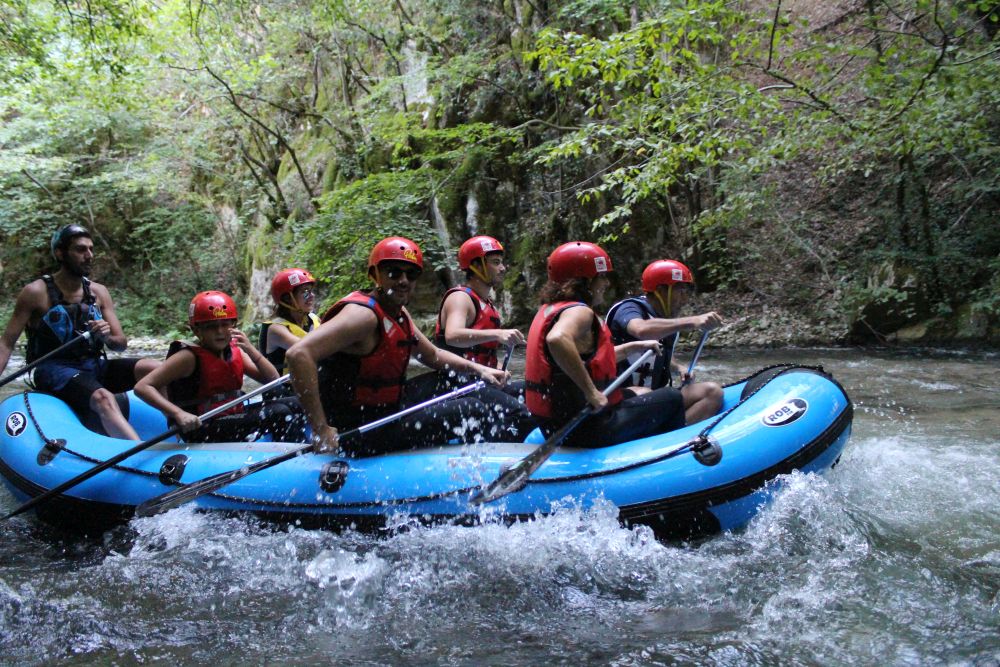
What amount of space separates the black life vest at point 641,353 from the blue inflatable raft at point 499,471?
0.64m

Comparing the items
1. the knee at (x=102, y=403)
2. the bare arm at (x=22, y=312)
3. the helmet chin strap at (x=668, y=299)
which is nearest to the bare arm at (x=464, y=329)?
the helmet chin strap at (x=668, y=299)

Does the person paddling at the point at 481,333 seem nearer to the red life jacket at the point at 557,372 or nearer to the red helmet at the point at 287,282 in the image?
the red life jacket at the point at 557,372

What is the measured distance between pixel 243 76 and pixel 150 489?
11.7 meters

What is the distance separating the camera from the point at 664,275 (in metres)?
4.76

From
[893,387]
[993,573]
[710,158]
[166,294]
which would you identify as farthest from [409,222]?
[166,294]

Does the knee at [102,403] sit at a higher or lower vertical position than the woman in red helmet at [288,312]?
lower

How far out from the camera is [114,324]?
527cm

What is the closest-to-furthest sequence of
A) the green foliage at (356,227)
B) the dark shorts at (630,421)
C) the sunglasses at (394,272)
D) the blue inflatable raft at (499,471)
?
the blue inflatable raft at (499,471) < the sunglasses at (394,272) < the dark shorts at (630,421) < the green foliage at (356,227)

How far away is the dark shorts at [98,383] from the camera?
507 cm

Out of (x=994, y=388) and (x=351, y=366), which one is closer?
(x=351, y=366)

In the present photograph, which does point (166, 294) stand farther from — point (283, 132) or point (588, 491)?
point (588, 491)

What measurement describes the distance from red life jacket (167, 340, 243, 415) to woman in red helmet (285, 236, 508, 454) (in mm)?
1221

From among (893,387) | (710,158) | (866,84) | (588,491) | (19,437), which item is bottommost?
(893,387)

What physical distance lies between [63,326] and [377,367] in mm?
2747
